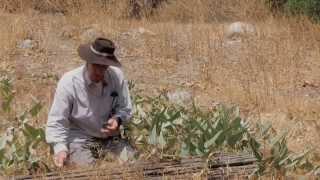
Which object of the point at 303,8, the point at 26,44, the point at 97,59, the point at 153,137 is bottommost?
the point at 153,137

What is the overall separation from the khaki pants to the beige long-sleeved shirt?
2.0 inches

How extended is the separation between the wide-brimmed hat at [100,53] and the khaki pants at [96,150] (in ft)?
1.90

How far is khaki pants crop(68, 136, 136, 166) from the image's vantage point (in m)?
4.12

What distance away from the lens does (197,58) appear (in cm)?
798

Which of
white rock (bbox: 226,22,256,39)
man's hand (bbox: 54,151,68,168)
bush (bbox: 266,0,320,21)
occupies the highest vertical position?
bush (bbox: 266,0,320,21)

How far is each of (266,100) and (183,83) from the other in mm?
1095

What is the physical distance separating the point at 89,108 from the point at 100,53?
415 mm

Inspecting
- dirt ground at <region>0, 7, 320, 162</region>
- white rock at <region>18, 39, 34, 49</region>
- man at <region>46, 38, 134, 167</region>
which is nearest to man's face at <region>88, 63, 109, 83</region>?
man at <region>46, 38, 134, 167</region>

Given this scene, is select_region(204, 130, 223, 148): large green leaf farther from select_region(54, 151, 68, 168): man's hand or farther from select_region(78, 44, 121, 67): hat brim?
select_region(54, 151, 68, 168): man's hand

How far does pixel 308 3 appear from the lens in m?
9.80

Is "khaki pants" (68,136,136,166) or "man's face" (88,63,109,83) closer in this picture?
"man's face" (88,63,109,83)

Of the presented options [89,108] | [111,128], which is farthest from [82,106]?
[111,128]

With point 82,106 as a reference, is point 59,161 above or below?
below

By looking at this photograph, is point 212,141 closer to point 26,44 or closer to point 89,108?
point 89,108
